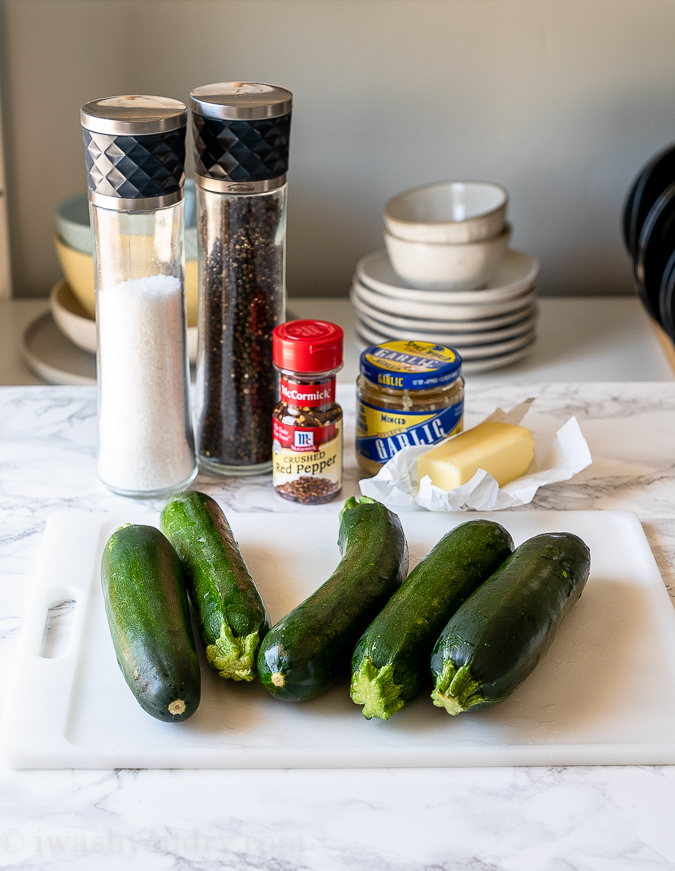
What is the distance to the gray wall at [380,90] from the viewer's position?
1587 mm

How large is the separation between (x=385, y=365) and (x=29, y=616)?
1.45 ft

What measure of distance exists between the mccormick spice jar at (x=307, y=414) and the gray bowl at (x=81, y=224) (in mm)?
473

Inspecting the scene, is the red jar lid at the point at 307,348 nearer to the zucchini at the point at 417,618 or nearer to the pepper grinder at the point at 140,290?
the pepper grinder at the point at 140,290

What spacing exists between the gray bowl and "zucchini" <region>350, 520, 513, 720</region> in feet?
2.36

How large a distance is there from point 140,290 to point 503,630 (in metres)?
0.47

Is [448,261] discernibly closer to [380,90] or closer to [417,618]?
[380,90]

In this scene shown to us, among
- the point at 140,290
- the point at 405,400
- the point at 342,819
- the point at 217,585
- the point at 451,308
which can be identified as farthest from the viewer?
the point at 451,308

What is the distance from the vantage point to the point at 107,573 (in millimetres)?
793

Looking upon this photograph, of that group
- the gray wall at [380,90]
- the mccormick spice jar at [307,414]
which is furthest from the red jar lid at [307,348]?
the gray wall at [380,90]

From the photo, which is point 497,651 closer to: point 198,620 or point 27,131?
point 198,620

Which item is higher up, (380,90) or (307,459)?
(380,90)

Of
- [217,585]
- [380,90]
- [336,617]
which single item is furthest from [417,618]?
[380,90]

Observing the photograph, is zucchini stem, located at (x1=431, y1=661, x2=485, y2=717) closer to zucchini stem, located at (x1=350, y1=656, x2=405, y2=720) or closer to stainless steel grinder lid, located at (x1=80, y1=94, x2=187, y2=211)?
zucchini stem, located at (x1=350, y1=656, x2=405, y2=720)

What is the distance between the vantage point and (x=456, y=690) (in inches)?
26.2
